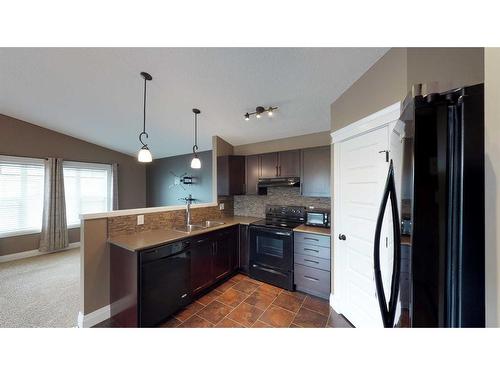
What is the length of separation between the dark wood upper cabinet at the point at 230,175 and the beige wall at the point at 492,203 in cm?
295

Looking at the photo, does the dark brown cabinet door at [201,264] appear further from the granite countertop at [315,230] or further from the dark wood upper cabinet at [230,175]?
the granite countertop at [315,230]

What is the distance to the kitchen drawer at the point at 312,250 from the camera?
2289 mm

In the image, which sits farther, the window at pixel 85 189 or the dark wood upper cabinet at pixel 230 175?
the window at pixel 85 189

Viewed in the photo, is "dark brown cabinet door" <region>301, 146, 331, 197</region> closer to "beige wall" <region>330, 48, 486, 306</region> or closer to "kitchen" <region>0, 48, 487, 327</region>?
"kitchen" <region>0, 48, 487, 327</region>

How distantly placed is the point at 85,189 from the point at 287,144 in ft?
17.1

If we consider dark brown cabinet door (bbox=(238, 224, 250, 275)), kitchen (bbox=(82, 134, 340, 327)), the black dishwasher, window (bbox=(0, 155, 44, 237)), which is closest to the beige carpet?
kitchen (bbox=(82, 134, 340, 327))

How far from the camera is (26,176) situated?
3848mm

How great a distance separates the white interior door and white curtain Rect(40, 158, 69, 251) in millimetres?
5652

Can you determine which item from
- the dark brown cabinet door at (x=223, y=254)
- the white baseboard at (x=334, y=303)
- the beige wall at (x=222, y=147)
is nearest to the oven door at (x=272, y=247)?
the dark brown cabinet door at (x=223, y=254)

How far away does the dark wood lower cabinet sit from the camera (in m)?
1.71
